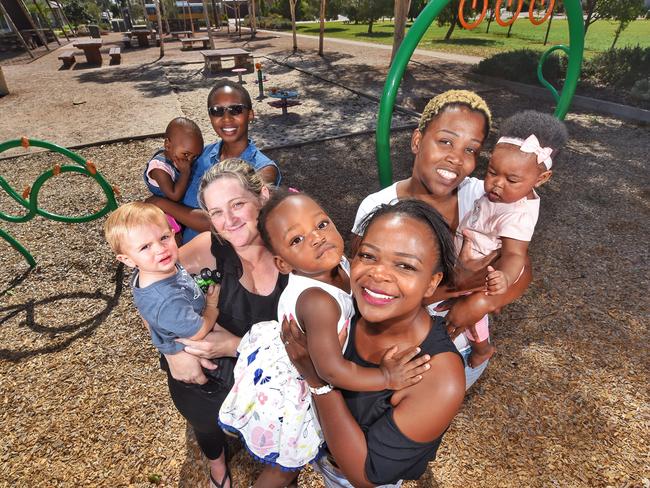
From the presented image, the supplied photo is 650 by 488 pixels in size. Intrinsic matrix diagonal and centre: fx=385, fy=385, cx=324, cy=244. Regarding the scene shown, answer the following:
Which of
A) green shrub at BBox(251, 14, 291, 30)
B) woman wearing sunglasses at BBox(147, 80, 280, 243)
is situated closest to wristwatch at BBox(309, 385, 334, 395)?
Answer: woman wearing sunglasses at BBox(147, 80, 280, 243)

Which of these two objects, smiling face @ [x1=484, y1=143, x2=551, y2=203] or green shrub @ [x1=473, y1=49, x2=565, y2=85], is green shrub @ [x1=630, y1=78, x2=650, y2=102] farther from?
smiling face @ [x1=484, y1=143, x2=551, y2=203]

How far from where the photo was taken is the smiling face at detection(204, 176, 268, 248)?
1.99 m

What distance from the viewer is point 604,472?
2.65 metres

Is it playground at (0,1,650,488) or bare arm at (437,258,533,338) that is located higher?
bare arm at (437,258,533,338)

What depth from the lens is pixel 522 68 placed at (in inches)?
512

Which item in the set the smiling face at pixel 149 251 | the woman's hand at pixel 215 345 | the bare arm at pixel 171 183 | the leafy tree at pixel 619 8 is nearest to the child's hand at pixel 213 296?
the woman's hand at pixel 215 345

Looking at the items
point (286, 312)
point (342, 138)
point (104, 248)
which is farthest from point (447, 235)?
point (342, 138)

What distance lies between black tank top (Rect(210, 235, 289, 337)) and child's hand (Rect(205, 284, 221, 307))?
0.02 m

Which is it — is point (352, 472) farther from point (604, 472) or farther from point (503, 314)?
point (503, 314)

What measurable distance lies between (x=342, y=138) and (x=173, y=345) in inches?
297

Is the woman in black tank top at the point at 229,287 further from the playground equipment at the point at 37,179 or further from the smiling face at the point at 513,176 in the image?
the playground equipment at the point at 37,179

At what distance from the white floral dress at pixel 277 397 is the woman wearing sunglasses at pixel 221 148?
1450mm

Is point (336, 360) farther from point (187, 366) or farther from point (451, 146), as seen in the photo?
point (451, 146)

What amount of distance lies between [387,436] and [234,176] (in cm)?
144
